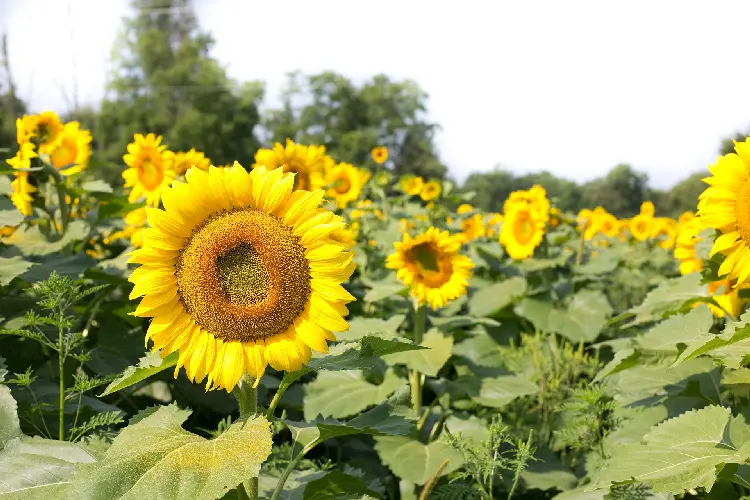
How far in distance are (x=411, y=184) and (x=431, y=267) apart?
3718 mm

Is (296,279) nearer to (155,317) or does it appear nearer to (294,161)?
(155,317)

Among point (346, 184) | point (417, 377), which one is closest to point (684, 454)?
point (417, 377)

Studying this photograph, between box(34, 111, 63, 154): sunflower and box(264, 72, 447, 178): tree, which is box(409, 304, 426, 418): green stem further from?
box(264, 72, 447, 178): tree

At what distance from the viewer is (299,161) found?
429 centimetres

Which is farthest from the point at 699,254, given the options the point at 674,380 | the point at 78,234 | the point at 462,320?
the point at 78,234

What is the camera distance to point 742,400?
8.64 feet

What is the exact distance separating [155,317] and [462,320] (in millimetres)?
2354

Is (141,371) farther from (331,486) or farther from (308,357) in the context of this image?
(331,486)

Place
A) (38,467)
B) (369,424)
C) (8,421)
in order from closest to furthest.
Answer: (38,467) < (8,421) < (369,424)

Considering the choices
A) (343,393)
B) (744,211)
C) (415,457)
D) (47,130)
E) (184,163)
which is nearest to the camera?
(744,211)

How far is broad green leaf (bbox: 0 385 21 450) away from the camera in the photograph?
1.81 m

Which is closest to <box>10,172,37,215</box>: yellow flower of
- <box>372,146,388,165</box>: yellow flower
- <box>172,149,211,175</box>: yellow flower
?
<box>172,149,211,175</box>: yellow flower

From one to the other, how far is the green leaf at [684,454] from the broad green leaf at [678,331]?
1.23ft

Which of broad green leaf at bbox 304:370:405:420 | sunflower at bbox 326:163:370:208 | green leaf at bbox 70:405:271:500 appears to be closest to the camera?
green leaf at bbox 70:405:271:500
